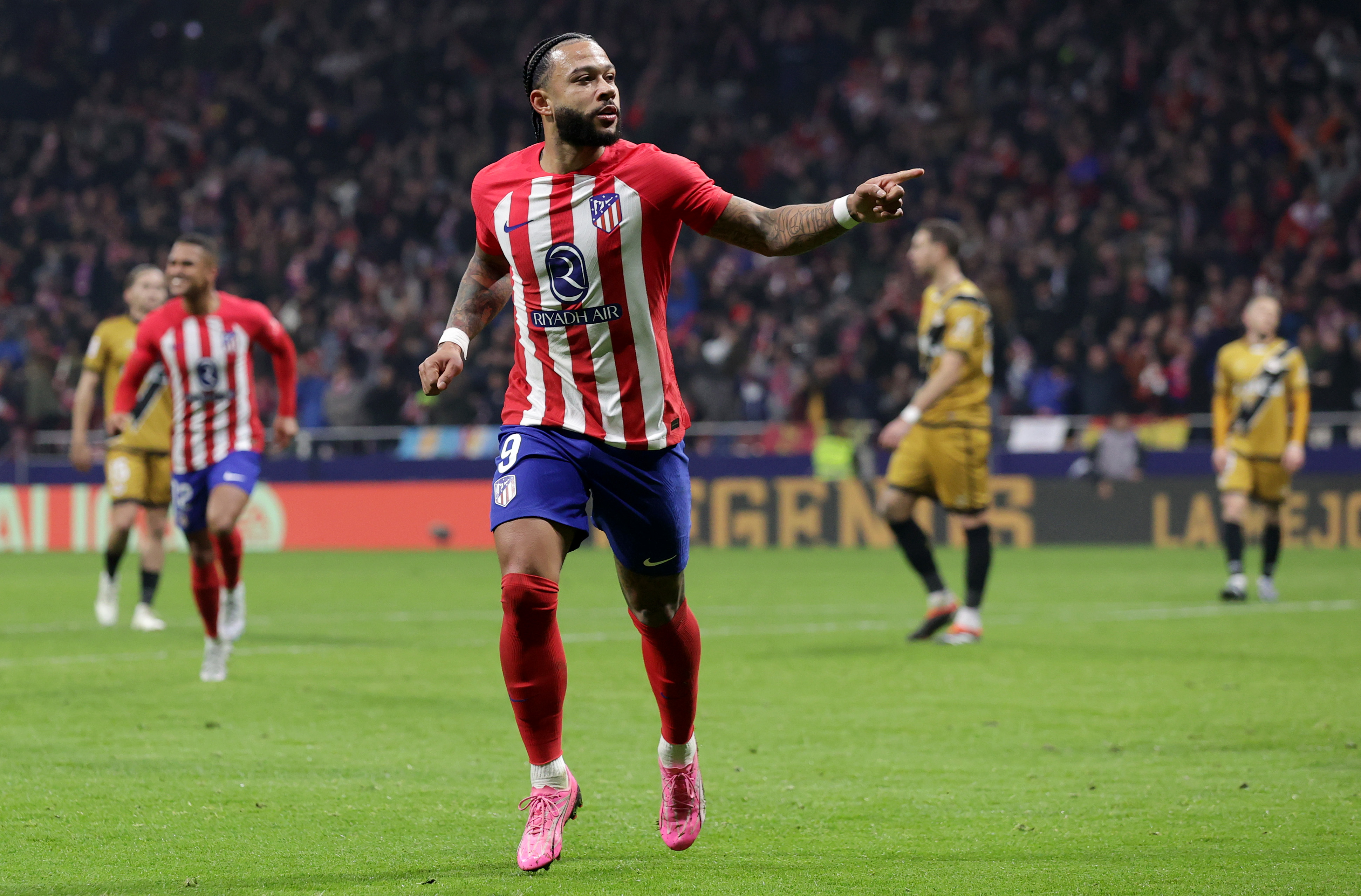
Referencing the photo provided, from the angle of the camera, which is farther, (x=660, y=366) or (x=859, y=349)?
(x=859, y=349)

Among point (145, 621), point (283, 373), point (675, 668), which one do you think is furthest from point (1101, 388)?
point (675, 668)

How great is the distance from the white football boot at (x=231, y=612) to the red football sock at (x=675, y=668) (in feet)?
13.8

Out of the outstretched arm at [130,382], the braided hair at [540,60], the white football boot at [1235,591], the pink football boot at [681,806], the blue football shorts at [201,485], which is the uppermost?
the braided hair at [540,60]

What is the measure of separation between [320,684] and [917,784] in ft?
12.0

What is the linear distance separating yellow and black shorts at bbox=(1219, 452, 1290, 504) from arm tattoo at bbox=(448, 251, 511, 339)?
919cm

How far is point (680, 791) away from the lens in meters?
4.49

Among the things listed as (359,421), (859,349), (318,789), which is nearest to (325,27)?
(359,421)

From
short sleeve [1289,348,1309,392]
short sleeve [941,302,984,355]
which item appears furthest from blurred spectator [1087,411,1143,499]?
short sleeve [941,302,984,355]

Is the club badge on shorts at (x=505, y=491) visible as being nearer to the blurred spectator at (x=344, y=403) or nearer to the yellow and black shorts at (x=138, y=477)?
the yellow and black shorts at (x=138, y=477)

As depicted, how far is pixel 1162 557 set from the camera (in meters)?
16.8

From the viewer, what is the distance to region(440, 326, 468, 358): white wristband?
4.52m

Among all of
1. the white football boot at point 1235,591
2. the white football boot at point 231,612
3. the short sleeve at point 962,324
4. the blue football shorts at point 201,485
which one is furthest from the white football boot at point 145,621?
the white football boot at point 1235,591

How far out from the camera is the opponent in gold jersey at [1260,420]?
1262cm

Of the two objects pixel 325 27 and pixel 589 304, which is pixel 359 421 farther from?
pixel 589 304
